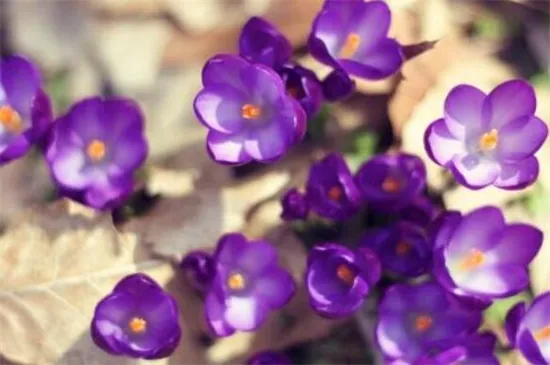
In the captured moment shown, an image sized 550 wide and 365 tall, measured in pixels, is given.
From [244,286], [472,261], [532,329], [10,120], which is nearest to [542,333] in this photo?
[532,329]

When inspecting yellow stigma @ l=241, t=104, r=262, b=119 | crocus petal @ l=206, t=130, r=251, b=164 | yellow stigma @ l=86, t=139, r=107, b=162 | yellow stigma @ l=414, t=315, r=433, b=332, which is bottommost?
yellow stigma @ l=414, t=315, r=433, b=332

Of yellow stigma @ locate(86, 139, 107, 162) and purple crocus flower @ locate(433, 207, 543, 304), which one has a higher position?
purple crocus flower @ locate(433, 207, 543, 304)

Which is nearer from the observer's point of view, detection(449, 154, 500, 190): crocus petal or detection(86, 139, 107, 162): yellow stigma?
detection(449, 154, 500, 190): crocus petal

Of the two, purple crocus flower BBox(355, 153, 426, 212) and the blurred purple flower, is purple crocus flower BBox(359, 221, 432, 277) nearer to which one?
purple crocus flower BBox(355, 153, 426, 212)

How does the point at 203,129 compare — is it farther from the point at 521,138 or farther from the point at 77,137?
the point at 521,138

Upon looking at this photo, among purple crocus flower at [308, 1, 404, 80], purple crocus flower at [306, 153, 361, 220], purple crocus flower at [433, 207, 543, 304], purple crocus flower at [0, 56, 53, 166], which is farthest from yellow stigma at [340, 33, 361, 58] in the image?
purple crocus flower at [0, 56, 53, 166]

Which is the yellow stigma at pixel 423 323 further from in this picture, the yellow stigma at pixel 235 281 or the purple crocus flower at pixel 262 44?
the purple crocus flower at pixel 262 44

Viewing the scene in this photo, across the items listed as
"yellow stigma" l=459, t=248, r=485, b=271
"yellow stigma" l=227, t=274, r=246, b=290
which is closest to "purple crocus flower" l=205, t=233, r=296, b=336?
"yellow stigma" l=227, t=274, r=246, b=290
